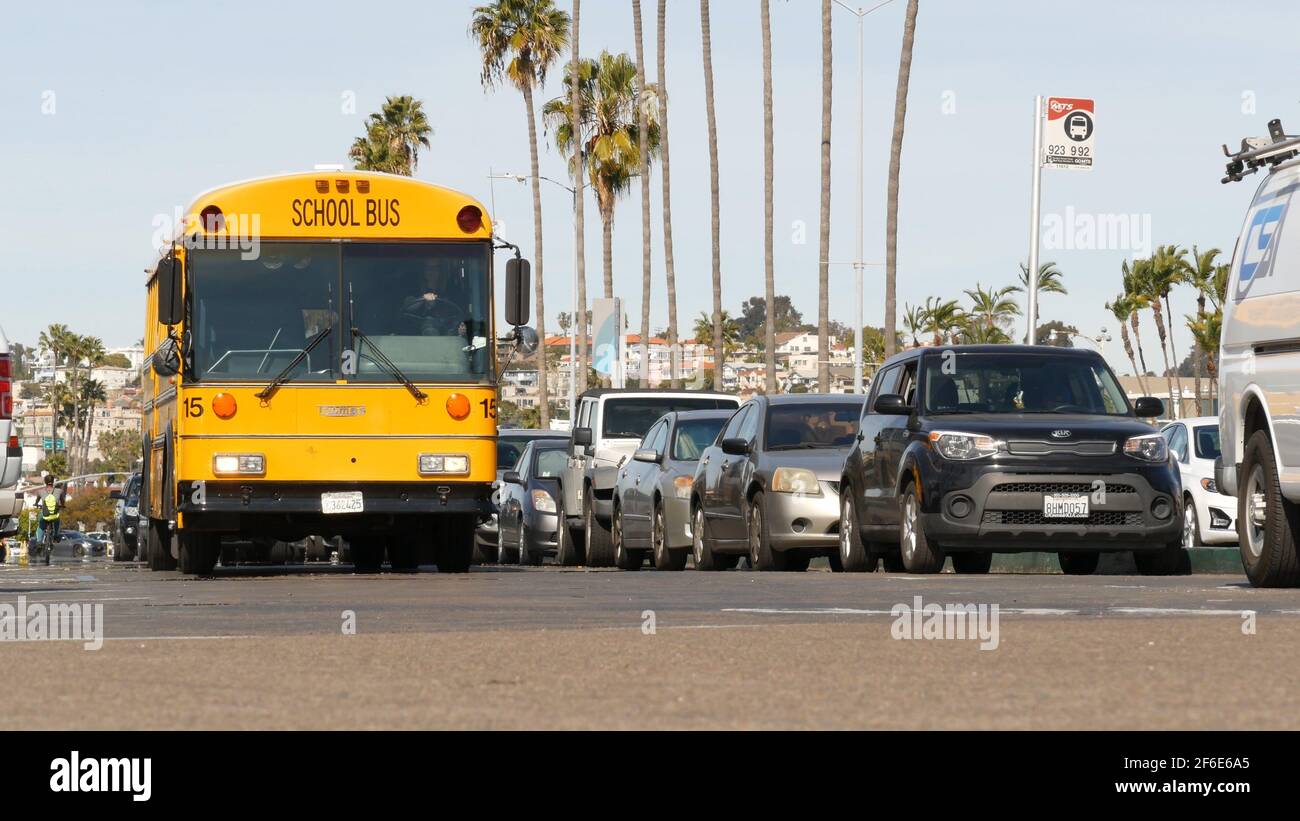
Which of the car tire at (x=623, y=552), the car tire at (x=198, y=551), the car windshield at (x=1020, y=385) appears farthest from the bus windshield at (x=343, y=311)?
the car tire at (x=623, y=552)

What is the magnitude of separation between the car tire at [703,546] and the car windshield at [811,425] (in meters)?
1.43

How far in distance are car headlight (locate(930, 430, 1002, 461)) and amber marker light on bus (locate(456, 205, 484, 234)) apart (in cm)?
427

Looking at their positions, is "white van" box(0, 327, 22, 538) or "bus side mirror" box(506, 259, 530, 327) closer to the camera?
"white van" box(0, 327, 22, 538)

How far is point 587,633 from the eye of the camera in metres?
10.2

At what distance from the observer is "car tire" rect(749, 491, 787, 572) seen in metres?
20.3

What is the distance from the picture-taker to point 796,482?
20.2 meters

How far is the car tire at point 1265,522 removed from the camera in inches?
537

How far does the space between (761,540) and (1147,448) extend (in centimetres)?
409

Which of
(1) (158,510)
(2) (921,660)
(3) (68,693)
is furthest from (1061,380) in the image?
(3) (68,693)

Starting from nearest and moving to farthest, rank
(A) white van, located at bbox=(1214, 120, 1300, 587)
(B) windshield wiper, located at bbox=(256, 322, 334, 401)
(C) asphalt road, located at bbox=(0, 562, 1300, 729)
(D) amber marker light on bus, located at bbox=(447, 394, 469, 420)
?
(C) asphalt road, located at bbox=(0, 562, 1300, 729) → (A) white van, located at bbox=(1214, 120, 1300, 587) → (B) windshield wiper, located at bbox=(256, 322, 334, 401) → (D) amber marker light on bus, located at bbox=(447, 394, 469, 420)

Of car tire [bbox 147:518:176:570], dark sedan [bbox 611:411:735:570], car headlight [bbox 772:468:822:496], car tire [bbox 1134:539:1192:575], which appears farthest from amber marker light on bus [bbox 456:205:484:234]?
car tire [bbox 1134:539:1192:575]

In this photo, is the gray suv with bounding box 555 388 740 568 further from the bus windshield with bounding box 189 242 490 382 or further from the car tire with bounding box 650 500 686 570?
the bus windshield with bounding box 189 242 490 382

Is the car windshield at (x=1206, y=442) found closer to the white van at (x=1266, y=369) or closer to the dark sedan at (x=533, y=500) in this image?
the dark sedan at (x=533, y=500)
